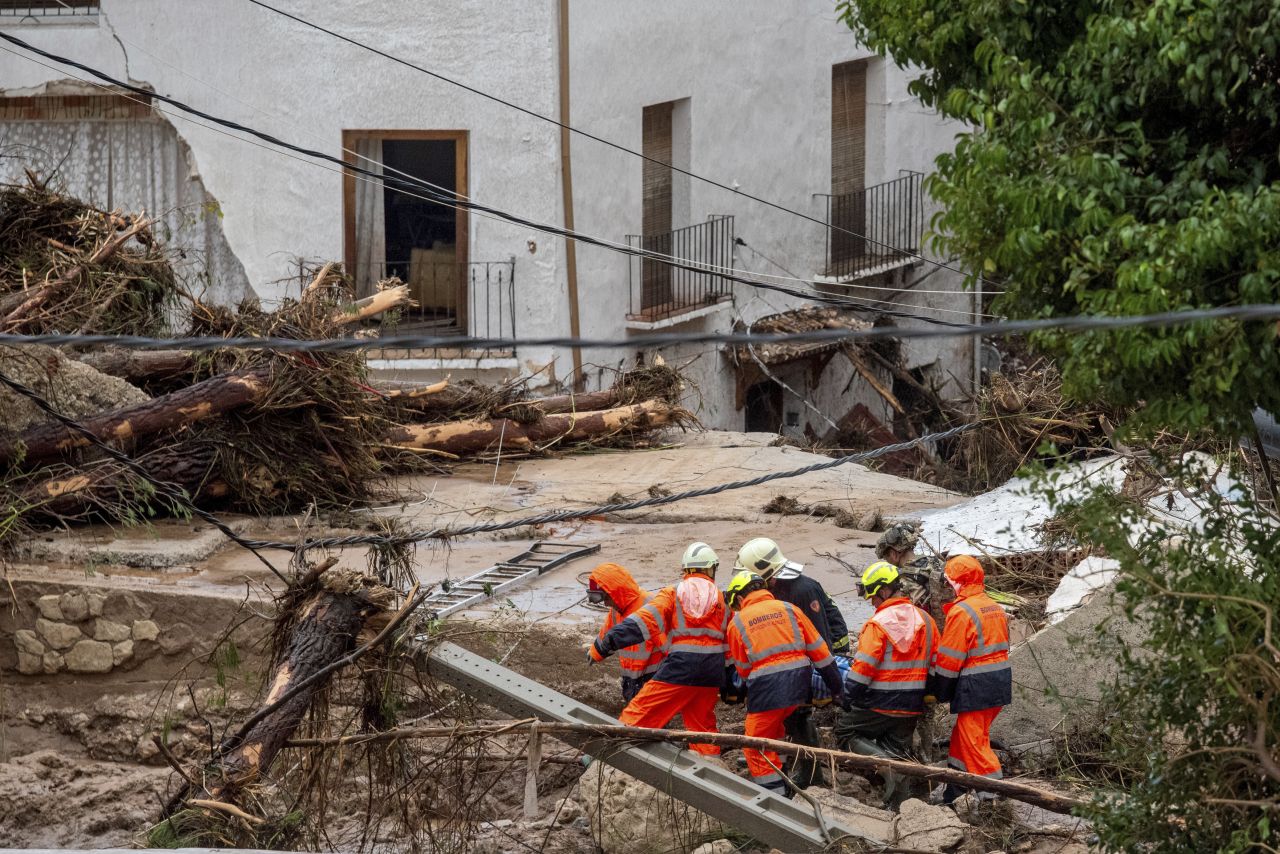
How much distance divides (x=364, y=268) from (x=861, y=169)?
8.22m

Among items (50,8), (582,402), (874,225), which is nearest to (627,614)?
(582,402)

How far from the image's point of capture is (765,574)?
8.02m

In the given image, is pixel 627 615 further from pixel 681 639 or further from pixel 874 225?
pixel 874 225

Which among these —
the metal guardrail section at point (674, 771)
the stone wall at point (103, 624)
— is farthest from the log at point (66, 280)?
the metal guardrail section at point (674, 771)

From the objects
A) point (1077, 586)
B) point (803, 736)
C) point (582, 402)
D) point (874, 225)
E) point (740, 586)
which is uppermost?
point (874, 225)

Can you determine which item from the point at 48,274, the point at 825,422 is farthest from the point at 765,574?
the point at 825,422

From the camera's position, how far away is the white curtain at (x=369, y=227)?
17.3 meters

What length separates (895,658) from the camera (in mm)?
7391

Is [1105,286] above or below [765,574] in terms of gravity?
above

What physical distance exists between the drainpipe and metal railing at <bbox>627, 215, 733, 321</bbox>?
40.6 inches

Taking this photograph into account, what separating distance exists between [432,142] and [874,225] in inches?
303

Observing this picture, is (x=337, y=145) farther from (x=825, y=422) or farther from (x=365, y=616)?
(x=365, y=616)

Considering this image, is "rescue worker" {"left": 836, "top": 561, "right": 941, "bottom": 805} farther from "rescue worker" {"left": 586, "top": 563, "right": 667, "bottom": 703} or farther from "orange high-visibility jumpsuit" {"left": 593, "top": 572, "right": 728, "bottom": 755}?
"rescue worker" {"left": 586, "top": 563, "right": 667, "bottom": 703}

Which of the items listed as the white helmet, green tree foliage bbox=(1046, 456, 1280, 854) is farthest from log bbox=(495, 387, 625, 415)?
green tree foliage bbox=(1046, 456, 1280, 854)
